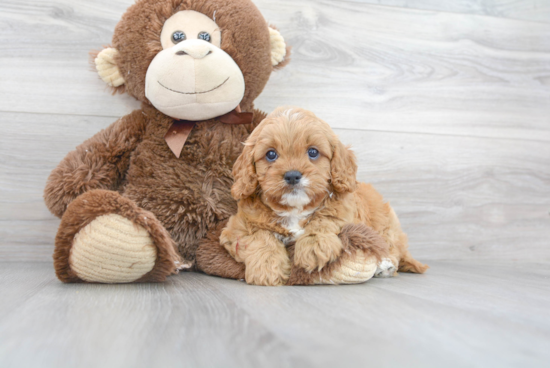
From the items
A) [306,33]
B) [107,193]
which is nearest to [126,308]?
[107,193]

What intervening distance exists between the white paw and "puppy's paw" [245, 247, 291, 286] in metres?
0.31

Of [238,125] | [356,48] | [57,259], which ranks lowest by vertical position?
[57,259]

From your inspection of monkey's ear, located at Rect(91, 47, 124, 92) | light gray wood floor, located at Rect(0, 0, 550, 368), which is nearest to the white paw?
light gray wood floor, located at Rect(0, 0, 550, 368)

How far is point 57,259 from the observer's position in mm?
1015

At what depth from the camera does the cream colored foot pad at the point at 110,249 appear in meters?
0.98

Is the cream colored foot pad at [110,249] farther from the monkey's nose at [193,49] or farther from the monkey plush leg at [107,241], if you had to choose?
the monkey's nose at [193,49]

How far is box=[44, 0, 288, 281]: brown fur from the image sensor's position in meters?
1.25

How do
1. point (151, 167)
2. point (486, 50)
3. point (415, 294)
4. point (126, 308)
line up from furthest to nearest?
1. point (486, 50)
2. point (151, 167)
3. point (415, 294)
4. point (126, 308)

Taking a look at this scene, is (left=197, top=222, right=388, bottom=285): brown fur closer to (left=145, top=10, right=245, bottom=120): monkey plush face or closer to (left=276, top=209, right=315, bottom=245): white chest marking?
(left=276, top=209, right=315, bottom=245): white chest marking

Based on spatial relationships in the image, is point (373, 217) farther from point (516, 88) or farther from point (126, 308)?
point (516, 88)

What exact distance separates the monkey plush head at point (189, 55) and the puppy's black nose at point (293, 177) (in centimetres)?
36

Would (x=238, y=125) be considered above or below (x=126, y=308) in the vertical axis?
above

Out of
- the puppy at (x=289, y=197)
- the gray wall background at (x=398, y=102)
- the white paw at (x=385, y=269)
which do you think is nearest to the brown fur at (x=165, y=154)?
the puppy at (x=289, y=197)

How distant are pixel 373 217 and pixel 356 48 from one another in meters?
0.75
